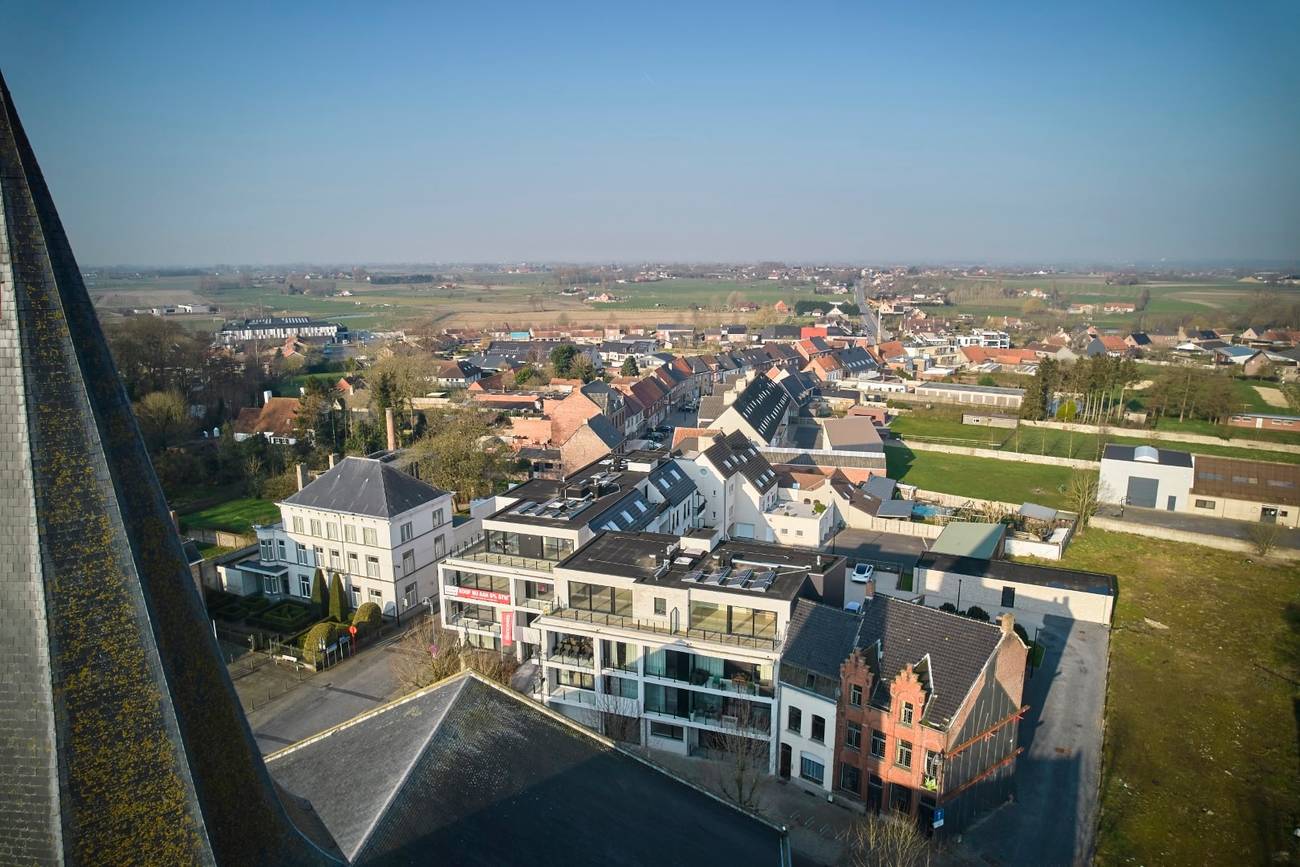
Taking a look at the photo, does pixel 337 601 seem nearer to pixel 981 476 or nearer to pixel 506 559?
pixel 506 559

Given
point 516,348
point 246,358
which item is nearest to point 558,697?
point 246,358

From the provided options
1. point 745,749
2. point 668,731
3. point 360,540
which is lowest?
point 668,731

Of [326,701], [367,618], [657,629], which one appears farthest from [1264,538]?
[326,701]

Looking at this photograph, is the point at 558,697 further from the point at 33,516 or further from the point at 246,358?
the point at 246,358

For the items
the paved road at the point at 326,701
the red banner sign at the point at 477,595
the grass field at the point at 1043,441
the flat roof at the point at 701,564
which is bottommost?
the paved road at the point at 326,701

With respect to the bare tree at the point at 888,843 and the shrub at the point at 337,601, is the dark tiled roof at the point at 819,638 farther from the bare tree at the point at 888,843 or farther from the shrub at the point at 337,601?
the shrub at the point at 337,601

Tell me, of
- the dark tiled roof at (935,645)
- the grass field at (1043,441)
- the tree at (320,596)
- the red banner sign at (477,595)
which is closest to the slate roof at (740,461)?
the red banner sign at (477,595)
